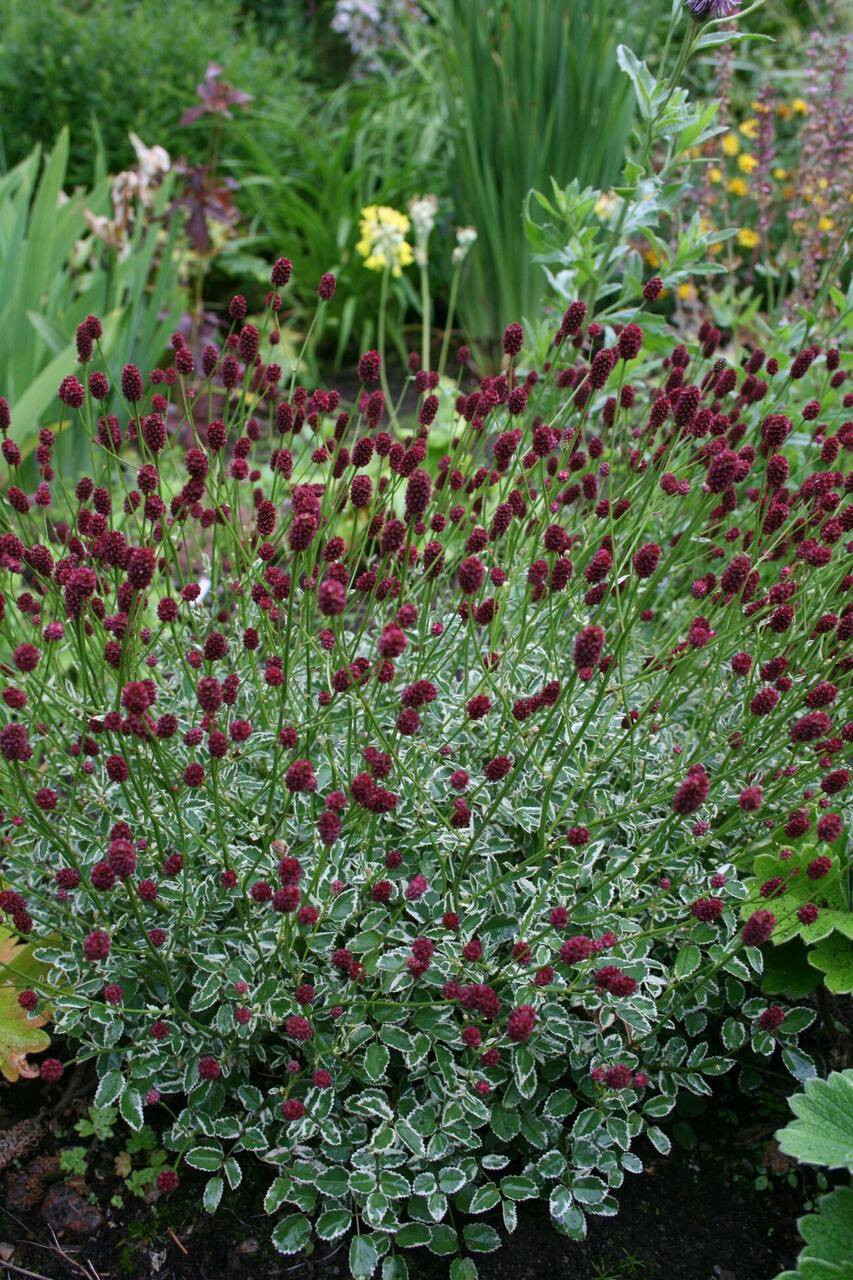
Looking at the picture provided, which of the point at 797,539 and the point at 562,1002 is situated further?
the point at 797,539

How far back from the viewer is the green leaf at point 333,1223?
66.6 inches

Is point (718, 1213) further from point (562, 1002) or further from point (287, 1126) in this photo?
point (287, 1126)

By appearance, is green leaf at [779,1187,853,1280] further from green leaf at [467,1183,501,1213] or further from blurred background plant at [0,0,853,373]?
blurred background plant at [0,0,853,373]

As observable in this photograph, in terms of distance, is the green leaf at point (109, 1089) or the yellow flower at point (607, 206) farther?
the yellow flower at point (607, 206)

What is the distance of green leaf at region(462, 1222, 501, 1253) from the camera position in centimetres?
174

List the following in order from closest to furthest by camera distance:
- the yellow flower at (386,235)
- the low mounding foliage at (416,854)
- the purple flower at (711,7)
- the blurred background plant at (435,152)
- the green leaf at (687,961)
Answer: the low mounding foliage at (416,854) < the green leaf at (687,961) < the purple flower at (711,7) < the blurred background plant at (435,152) < the yellow flower at (386,235)

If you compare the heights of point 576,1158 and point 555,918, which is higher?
point 555,918

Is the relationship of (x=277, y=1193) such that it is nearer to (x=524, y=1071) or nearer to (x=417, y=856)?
(x=524, y=1071)

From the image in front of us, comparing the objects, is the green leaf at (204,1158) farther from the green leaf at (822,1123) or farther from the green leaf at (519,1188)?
the green leaf at (822,1123)

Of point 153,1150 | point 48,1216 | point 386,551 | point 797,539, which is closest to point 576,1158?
point 153,1150

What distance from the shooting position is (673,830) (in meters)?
2.02

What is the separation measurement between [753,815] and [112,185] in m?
3.43

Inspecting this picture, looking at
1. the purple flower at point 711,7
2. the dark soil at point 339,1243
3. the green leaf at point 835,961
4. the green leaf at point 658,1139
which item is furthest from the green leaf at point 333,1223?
the purple flower at point 711,7

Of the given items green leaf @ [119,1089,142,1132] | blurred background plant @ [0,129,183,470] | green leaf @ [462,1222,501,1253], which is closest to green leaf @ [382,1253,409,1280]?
green leaf @ [462,1222,501,1253]
